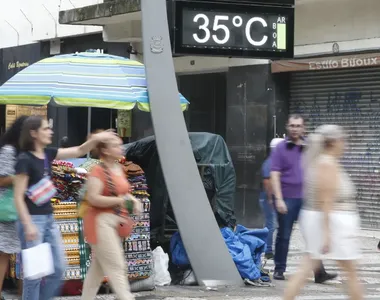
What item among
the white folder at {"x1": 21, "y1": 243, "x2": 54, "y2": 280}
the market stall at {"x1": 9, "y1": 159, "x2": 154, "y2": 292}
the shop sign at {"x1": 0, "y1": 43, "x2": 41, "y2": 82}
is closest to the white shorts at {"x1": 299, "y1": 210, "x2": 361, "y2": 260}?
the white folder at {"x1": 21, "y1": 243, "x2": 54, "y2": 280}

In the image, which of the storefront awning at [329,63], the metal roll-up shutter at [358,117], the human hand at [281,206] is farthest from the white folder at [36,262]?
the metal roll-up shutter at [358,117]

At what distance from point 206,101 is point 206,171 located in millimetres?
9484

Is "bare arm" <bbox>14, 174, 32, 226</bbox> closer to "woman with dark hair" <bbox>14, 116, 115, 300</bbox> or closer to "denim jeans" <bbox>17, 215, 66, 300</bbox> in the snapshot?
"woman with dark hair" <bbox>14, 116, 115, 300</bbox>

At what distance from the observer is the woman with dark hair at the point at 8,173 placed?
24.3 feet

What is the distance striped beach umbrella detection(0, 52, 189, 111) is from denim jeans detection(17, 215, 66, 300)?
3.01 m

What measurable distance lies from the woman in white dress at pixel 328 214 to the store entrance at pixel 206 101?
12109 millimetres

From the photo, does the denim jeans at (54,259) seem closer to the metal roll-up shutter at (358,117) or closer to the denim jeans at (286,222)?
the denim jeans at (286,222)

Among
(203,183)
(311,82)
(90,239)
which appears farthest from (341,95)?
(90,239)

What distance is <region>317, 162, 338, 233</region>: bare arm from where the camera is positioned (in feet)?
24.2

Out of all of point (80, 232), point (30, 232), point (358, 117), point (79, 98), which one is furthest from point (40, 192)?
point (358, 117)

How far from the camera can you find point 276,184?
9.66 metres

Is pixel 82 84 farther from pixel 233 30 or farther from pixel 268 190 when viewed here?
pixel 268 190

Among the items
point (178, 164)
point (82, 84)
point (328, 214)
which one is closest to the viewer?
point (328, 214)

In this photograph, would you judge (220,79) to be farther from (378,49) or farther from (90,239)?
(90,239)
